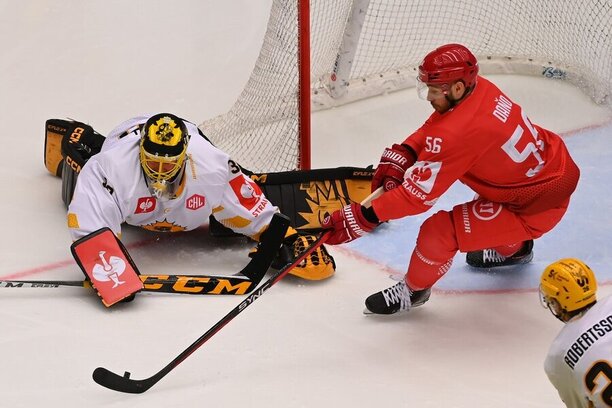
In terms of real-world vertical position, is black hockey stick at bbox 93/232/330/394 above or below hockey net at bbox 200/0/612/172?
below

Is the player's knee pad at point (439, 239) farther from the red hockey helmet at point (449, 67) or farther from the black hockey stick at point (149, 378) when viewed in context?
the black hockey stick at point (149, 378)

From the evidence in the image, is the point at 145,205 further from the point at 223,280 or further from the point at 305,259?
the point at 305,259

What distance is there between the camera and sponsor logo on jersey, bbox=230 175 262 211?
4.06 metres

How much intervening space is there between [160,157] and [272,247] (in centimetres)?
55

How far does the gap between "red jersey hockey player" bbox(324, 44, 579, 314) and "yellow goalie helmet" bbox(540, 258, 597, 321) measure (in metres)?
0.84

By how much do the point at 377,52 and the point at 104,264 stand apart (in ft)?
6.45

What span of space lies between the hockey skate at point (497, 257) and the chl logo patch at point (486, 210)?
0.48 metres

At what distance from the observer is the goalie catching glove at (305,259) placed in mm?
4004

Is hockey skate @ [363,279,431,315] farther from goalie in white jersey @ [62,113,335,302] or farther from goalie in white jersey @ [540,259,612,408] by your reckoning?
goalie in white jersey @ [540,259,612,408]

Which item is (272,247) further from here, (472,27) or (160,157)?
(472,27)

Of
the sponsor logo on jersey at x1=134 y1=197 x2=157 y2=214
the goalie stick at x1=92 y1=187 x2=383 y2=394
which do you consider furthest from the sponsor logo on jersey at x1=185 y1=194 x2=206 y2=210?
the goalie stick at x1=92 y1=187 x2=383 y2=394

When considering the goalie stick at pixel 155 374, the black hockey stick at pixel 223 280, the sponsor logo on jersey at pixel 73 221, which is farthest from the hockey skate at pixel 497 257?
the sponsor logo on jersey at pixel 73 221

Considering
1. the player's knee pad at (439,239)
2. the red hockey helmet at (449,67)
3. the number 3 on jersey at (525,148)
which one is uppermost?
the red hockey helmet at (449,67)

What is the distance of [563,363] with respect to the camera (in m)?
2.62
